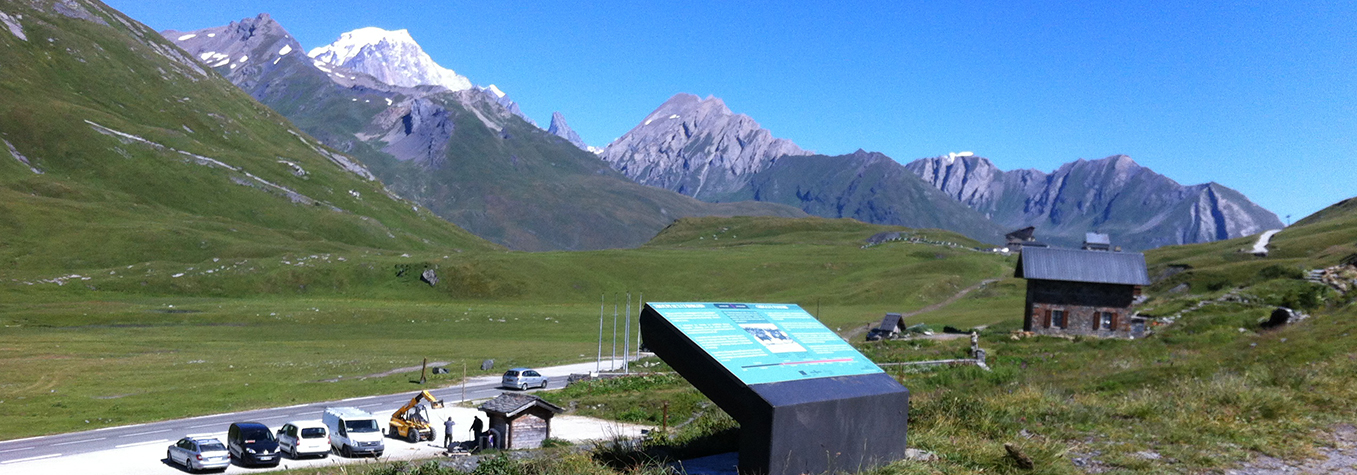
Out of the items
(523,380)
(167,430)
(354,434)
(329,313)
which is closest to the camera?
(354,434)

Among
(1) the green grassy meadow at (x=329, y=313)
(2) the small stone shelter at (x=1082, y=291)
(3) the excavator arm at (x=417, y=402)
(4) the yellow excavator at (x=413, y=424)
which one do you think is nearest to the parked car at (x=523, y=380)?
(1) the green grassy meadow at (x=329, y=313)

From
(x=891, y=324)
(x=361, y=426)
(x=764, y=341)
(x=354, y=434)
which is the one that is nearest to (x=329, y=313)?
(x=891, y=324)

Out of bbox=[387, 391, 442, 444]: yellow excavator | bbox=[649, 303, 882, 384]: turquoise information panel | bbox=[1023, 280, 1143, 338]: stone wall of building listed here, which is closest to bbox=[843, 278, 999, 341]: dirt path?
bbox=[1023, 280, 1143, 338]: stone wall of building

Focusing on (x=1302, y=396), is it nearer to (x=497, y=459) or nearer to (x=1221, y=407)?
(x=1221, y=407)

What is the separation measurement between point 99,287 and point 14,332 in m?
54.3

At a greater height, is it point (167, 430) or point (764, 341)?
point (764, 341)

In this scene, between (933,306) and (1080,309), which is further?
(933,306)

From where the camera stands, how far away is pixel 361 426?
37031 millimetres

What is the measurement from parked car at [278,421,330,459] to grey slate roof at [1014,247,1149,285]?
52804 mm

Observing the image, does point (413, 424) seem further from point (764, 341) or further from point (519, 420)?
point (764, 341)

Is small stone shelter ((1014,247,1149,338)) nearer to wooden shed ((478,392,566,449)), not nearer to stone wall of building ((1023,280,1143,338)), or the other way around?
stone wall of building ((1023,280,1143,338))

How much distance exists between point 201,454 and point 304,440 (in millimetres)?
4427

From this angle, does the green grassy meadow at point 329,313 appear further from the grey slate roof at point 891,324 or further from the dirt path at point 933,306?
the grey slate roof at point 891,324

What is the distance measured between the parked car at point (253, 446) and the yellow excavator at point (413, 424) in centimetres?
672
